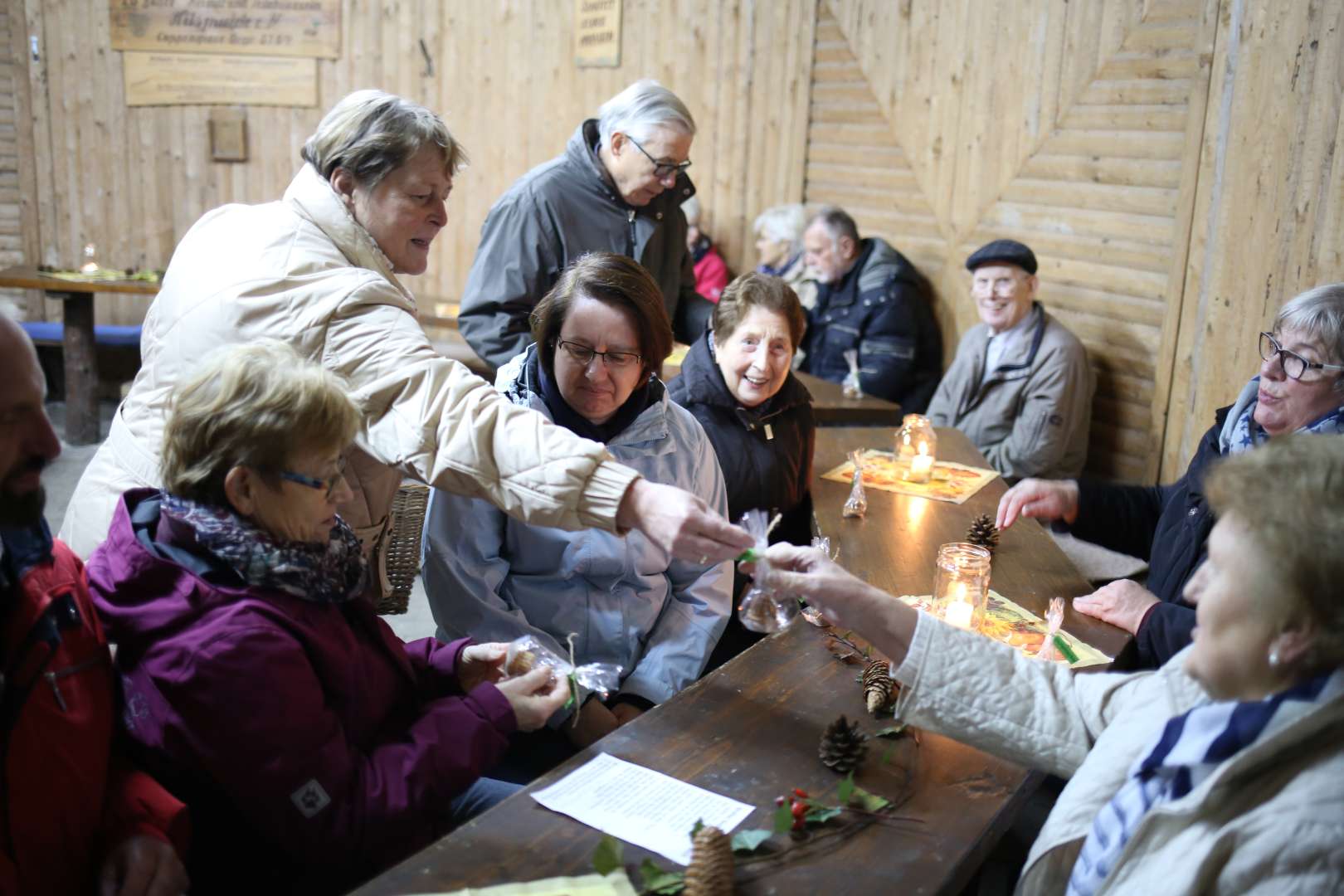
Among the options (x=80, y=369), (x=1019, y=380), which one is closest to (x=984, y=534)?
(x=1019, y=380)

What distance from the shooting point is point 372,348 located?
229 centimetres

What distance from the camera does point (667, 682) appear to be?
2807mm

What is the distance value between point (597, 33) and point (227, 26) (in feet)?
9.17

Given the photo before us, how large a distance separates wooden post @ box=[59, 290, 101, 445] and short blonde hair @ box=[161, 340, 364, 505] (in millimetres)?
6313

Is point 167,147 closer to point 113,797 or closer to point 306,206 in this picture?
point 306,206

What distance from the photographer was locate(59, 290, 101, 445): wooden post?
746 cm

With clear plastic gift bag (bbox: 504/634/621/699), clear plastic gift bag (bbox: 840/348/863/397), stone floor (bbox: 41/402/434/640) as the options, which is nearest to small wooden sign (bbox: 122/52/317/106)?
stone floor (bbox: 41/402/434/640)

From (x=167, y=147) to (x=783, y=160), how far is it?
4705mm

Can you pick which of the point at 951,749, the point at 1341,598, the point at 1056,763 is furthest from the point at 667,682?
the point at 1341,598

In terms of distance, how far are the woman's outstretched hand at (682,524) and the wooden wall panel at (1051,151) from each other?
4363 mm

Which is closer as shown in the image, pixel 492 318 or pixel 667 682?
pixel 667 682

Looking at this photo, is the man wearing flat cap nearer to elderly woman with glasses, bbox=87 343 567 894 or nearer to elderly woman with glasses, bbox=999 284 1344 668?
elderly woman with glasses, bbox=999 284 1344 668

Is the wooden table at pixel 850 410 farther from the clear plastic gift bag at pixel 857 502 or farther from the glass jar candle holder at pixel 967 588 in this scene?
the glass jar candle holder at pixel 967 588

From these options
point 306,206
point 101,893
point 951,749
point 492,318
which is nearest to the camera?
point 101,893
